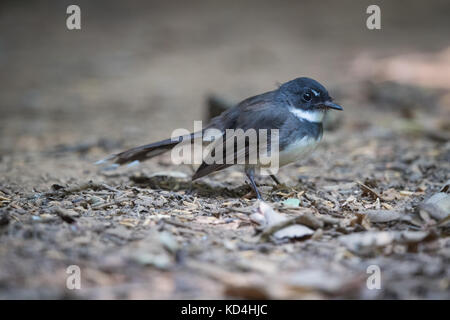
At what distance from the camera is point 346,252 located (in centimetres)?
347

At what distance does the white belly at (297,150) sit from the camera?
493cm

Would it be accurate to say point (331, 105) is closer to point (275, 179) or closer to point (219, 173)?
point (275, 179)

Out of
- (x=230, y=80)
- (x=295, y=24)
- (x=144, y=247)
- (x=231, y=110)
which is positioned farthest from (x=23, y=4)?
(x=144, y=247)

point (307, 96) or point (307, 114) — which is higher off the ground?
point (307, 96)

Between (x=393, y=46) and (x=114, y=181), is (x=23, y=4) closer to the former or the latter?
(x=393, y=46)

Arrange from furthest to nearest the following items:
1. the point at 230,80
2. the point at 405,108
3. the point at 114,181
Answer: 1. the point at 230,80
2. the point at 405,108
3. the point at 114,181

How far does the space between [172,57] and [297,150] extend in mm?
8593

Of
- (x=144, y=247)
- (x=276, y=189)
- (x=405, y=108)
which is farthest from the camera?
(x=405, y=108)

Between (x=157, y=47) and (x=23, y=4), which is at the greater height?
(x=23, y=4)

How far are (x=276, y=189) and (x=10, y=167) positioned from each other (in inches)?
127

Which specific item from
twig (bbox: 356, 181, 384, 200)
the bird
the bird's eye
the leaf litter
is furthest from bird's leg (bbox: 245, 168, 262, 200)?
twig (bbox: 356, 181, 384, 200)

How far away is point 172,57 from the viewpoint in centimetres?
1293

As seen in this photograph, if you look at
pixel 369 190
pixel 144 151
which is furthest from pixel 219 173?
pixel 369 190

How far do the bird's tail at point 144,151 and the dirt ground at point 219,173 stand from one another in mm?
209
